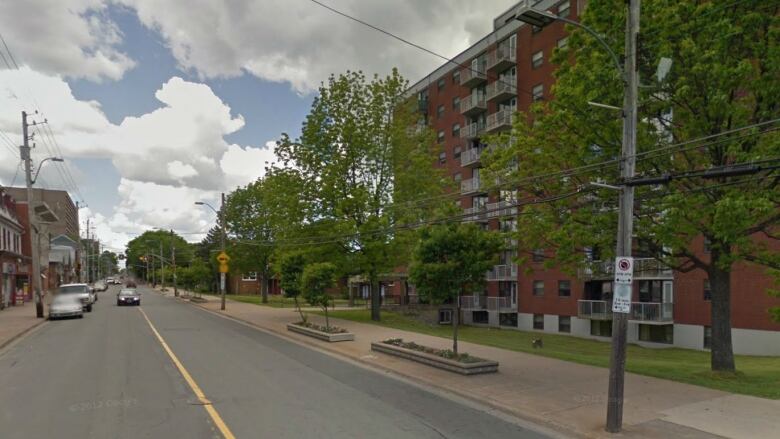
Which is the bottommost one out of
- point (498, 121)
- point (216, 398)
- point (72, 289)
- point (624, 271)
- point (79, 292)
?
point (79, 292)

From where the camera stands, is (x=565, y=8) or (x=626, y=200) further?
(x=565, y=8)

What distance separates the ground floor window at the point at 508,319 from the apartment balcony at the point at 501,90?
17.7m

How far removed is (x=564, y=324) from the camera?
3534 cm

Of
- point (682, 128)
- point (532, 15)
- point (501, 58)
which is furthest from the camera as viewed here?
point (501, 58)

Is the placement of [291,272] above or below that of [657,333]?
above

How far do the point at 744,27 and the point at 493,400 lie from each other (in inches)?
389

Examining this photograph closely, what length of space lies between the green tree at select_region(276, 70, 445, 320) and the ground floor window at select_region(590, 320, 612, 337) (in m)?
14.6

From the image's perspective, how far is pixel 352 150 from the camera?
26891 millimetres

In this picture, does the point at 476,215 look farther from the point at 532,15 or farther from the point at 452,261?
the point at 532,15

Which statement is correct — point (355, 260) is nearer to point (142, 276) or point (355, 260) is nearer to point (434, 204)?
point (434, 204)

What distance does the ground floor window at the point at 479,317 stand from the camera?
4325 cm

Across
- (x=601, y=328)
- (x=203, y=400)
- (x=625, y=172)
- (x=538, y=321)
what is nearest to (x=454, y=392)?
(x=203, y=400)

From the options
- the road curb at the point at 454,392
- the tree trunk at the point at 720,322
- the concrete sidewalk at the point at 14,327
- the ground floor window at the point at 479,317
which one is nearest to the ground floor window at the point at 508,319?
the ground floor window at the point at 479,317

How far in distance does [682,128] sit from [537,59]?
27546mm
